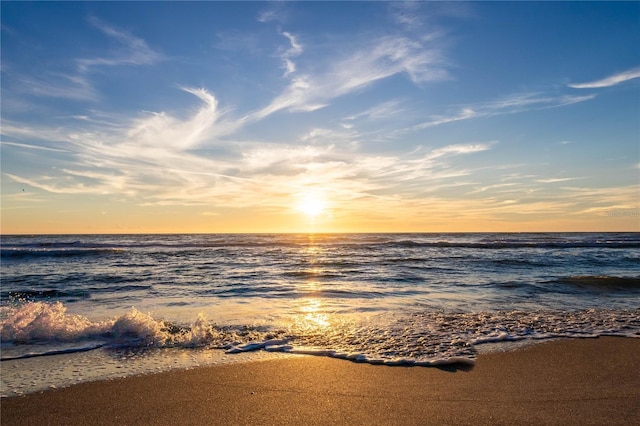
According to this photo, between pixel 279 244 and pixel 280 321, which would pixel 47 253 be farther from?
pixel 280 321

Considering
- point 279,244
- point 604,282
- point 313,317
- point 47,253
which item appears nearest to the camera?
point 313,317

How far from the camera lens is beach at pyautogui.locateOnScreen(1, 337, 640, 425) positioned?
391cm

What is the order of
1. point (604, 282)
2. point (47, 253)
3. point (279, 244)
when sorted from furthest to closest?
point (279, 244) < point (47, 253) < point (604, 282)

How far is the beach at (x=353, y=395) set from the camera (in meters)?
3.91

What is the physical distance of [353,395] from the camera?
4.41m

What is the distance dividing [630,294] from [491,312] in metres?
6.84

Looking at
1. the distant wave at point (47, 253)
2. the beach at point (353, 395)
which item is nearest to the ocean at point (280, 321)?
the beach at point (353, 395)

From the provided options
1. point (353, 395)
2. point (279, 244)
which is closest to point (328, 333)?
point (353, 395)

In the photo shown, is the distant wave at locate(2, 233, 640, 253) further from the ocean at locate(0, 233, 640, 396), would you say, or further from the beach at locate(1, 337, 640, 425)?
the beach at locate(1, 337, 640, 425)

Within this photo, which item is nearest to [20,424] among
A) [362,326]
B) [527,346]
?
[362,326]

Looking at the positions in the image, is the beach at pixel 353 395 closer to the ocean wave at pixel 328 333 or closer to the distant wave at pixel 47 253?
the ocean wave at pixel 328 333

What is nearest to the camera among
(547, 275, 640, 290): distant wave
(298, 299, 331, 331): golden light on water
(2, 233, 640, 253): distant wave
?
(298, 299, 331, 331): golden light on water

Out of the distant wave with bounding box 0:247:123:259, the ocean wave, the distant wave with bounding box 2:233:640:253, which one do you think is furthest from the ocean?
the distant wave with bounding box 2:233:640:253

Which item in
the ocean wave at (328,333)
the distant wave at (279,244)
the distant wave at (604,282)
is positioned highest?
the distant wave at (279,244)
